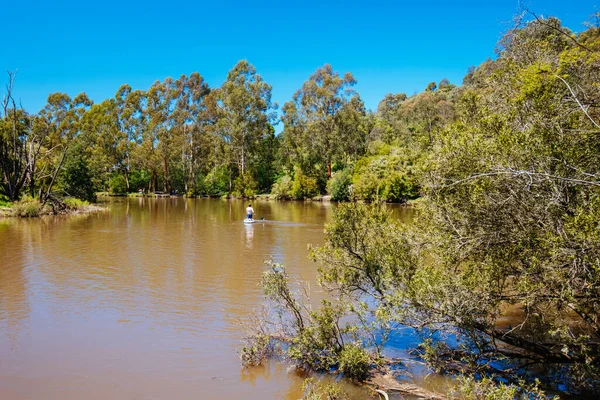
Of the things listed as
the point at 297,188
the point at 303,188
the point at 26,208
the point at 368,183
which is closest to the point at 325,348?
the point at 26,208

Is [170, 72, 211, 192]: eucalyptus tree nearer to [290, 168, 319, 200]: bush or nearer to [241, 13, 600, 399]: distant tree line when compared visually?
[290, 168, 319, 200]: bush

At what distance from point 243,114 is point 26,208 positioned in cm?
3628

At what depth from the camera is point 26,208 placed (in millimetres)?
30109

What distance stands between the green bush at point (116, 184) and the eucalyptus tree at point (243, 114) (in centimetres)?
1856

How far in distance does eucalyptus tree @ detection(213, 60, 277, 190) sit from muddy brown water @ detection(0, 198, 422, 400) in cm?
4204

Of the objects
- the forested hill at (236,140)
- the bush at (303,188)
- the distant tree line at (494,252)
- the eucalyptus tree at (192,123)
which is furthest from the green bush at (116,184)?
the distant tree line at (494,252)

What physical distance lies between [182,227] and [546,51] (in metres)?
22.5

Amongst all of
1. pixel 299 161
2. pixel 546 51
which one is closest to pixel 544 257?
pixel 546 51

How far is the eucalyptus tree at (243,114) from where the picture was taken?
202 feet

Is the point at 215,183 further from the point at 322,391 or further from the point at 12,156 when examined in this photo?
the point at 322,391

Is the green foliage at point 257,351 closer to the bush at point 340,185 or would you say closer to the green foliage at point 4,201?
the green foliage at point 4,201

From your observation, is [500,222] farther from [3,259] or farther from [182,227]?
[182,227]

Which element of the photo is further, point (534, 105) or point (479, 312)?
point (534, 105)

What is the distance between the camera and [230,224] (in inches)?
1153
